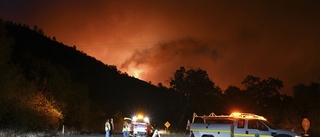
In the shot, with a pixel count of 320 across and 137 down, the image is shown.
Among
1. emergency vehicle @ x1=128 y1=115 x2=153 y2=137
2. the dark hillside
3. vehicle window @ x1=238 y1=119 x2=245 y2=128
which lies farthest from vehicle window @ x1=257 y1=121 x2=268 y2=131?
the dark hillside

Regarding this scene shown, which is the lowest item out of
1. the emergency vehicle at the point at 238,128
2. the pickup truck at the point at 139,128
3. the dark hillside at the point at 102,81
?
the pickup truck at the point at 139,128

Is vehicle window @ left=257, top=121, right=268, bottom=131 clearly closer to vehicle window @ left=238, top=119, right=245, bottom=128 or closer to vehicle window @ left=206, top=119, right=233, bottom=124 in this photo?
vehicle window @ left=238, top=119, right=245, bottom=128

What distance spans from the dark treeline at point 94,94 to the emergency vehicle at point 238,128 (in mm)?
18860

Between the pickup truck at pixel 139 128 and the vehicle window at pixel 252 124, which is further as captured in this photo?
the pickup truck at pixel 139 128

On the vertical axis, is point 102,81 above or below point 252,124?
above

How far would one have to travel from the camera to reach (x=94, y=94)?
109750 mm

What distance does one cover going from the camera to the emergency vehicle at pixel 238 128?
24484 mm

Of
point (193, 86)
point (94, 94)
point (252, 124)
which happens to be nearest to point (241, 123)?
point (252, 124)

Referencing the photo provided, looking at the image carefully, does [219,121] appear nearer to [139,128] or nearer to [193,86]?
[139,128]

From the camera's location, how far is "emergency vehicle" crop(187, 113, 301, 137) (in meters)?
24.5

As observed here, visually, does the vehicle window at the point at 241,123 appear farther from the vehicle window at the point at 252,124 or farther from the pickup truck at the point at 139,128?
the pickup truck at the point at 139,128

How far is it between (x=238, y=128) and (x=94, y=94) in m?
87.0

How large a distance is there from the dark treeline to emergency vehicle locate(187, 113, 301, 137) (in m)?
18.9

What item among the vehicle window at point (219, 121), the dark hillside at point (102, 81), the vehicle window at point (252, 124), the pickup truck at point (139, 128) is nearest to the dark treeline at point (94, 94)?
the dark hillside at point (102, 81)
